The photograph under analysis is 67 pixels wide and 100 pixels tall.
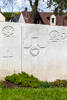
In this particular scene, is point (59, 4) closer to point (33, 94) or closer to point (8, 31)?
point (8, 31)

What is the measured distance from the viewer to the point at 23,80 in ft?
25.0

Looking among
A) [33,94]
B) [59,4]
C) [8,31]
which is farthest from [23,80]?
[59,4]

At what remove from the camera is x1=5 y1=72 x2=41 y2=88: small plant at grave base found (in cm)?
754

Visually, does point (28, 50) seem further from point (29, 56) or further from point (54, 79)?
point (54, 79)

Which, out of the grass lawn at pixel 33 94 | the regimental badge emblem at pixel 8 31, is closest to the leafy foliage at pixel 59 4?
the regimental badge emblem at pixel 8 31

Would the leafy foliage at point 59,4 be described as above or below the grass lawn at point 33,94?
above

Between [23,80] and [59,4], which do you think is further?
[59,4]

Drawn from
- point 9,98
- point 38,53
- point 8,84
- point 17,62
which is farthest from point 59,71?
point 9,98

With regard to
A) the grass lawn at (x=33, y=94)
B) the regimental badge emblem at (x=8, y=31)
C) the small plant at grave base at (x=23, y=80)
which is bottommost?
the small plant at grave base at (x=23, y=80)

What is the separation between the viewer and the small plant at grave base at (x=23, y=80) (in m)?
7.54

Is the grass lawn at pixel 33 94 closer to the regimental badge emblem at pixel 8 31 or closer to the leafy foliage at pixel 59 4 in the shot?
the regimental badge emblem at pixel 8 31

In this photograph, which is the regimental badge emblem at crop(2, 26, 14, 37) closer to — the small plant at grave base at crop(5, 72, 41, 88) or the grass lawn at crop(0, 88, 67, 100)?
the small plant at grave base at crop(5, 72, 41, 88)

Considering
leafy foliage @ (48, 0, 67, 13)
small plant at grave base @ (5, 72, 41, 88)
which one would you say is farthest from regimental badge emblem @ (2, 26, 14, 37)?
leafy foliage @ (48, 0, 67, 13)

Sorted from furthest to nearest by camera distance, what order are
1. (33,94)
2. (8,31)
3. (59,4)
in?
(59,4)
(8,31)
(33,94)
